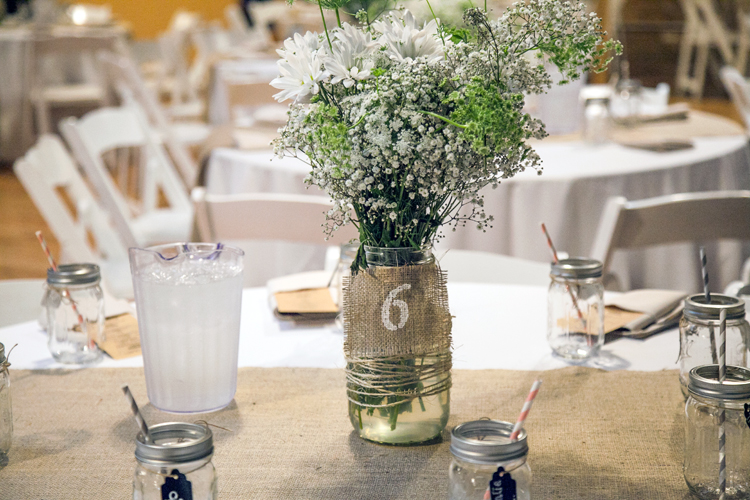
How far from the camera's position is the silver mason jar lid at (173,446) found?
0.60 m

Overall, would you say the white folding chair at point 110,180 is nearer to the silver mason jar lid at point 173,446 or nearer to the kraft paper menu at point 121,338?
the kraft paper menu at point 121,338

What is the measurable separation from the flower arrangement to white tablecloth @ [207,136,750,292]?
1.32 m

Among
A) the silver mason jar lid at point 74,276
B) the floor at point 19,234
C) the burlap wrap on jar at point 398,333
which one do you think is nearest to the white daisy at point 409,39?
the burlap wrap on jar at point 398,333

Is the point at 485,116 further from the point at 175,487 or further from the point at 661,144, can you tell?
the point at 661,144

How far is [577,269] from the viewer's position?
106cm

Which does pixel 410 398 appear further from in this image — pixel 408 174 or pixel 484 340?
pixel 484 340

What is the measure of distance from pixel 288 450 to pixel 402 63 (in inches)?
16.4

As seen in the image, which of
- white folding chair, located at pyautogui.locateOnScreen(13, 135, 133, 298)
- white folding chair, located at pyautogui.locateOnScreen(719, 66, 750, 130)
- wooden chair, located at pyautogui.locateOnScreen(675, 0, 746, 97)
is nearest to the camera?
white folding chair, located at pyautogui.locateOnScreen(13, 135, 133, 298)

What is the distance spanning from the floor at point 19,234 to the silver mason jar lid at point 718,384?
369cm

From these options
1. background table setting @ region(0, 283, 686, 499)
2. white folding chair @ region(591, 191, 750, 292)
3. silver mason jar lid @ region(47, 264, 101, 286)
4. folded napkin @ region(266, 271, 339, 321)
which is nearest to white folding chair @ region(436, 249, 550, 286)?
white folding chair @ region(591, 191, 750, 292)

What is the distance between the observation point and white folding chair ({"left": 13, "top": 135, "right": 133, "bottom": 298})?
6.46 ft

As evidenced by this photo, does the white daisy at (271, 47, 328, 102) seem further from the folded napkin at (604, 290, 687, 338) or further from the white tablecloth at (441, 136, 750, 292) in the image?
the white tablecloth at (441, 136, 750, 292)

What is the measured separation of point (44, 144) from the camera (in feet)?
7.38

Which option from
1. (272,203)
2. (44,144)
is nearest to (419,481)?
(272,203)
